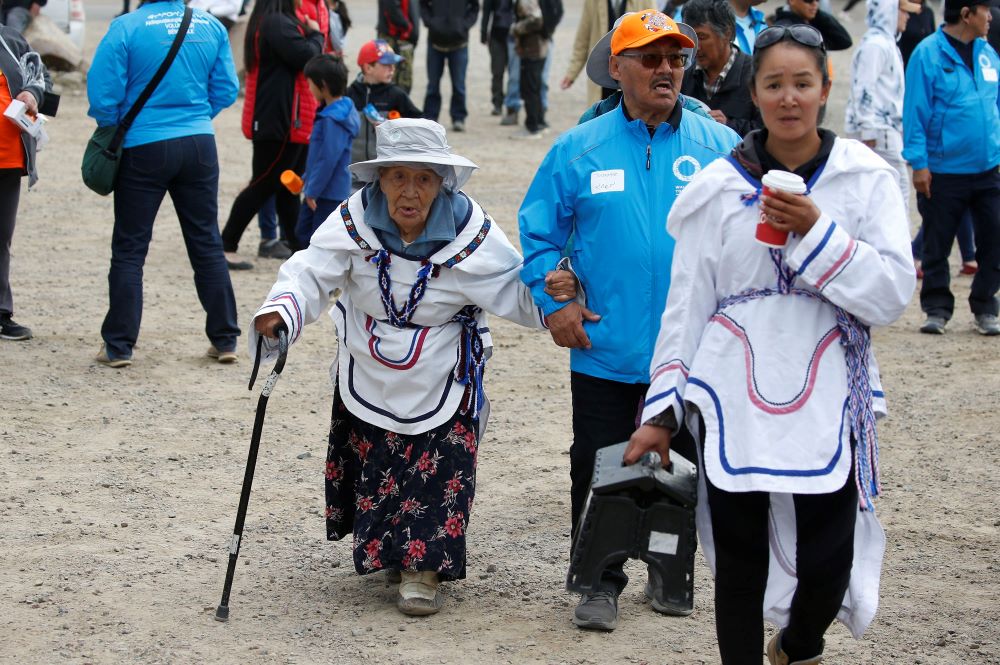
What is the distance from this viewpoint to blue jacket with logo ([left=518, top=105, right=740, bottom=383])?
14.0 ft

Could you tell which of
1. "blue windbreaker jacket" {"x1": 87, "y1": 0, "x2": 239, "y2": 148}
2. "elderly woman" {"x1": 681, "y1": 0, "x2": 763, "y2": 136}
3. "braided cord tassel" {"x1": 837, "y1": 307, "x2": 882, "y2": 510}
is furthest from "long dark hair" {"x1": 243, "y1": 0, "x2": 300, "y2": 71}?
"braided cord tassel" {"x1": 837, "y1": 307, "x2": 882, "y2": 510}

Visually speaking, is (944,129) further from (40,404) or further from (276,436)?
(40,404)

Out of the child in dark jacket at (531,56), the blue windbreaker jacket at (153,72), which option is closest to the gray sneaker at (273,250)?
the blue windbreaker jacket at (153,72)

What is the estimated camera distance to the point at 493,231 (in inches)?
181

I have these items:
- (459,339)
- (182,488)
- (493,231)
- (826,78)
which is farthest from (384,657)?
(826,78)

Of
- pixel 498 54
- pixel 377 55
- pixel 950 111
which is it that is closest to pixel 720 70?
pixel 950 111

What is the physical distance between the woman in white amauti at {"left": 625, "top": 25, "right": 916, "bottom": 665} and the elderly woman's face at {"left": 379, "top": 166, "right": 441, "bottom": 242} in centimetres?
113

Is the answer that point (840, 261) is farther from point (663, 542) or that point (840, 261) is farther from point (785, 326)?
point (663, 542)

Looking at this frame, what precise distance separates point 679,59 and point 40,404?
13.2ft

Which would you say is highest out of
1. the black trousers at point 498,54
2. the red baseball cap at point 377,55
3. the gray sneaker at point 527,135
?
the black trousers at point 498,54

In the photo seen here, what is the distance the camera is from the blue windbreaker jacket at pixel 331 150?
29.7ft

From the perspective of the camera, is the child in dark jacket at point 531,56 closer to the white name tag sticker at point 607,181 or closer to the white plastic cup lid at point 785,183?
the white name tag sticker at point 607,181

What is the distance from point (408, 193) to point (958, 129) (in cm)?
483

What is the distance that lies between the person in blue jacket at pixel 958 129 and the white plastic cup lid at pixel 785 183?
531 cm
